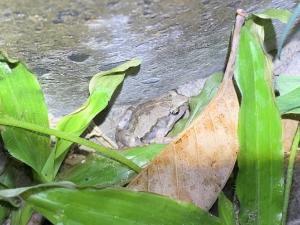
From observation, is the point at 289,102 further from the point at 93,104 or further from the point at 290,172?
the point at 93,104

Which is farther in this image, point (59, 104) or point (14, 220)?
point (59, 104)

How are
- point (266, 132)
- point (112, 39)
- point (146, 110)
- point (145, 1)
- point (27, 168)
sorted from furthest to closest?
point (146, 110)
point (27, 168)
point (266, 132)
point (112, 39)
point (145, 1)

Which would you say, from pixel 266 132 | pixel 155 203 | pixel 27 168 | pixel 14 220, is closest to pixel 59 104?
pixel 27 168

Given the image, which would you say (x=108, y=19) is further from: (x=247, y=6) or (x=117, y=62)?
(x=247, y=6)

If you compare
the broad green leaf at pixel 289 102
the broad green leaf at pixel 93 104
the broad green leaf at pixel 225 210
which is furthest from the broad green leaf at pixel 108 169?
the broad green leaf at pixel 289 102

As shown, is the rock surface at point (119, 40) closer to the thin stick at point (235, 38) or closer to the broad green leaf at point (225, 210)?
the thin stick at point (235, 38)

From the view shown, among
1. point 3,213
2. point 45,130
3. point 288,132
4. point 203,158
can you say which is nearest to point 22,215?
point 3,213

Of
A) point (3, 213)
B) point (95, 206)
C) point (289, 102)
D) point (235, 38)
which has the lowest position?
point (3, 213)
